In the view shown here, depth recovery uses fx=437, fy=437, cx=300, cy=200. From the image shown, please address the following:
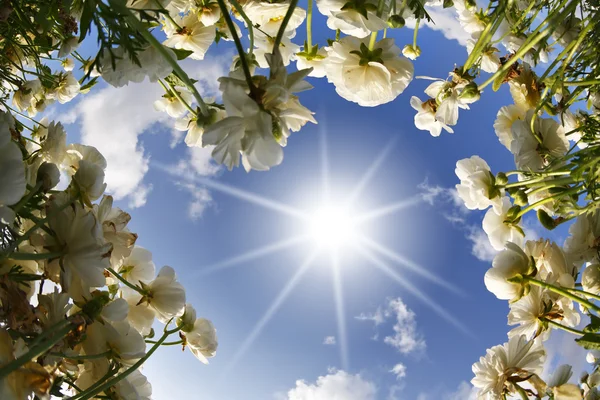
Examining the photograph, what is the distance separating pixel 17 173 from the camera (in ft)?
1.47

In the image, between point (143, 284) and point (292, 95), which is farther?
point (143, 284)

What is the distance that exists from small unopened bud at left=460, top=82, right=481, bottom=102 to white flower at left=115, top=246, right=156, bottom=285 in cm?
73

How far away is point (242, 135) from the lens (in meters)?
0.44

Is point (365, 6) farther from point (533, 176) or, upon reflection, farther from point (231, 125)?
point (533, 176)

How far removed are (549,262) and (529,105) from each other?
1.16 feet

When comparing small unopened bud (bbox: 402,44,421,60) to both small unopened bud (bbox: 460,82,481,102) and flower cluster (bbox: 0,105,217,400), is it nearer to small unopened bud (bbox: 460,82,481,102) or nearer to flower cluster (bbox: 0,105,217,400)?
small unopened bud (bbox: 460,82,481,102)

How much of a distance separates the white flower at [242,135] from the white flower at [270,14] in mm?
349

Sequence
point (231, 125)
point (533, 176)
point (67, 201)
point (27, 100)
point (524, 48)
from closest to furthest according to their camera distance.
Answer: point (231, 125) < point (67, 201) < point (524, 48) < point (533, 176) < point (27, 100)

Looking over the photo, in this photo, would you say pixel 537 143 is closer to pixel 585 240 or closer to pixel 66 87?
pixel 585 240

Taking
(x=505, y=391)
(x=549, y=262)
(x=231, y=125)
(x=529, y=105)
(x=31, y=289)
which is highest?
(x=529, y=105)

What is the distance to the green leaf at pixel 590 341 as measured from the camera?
0.75 meters

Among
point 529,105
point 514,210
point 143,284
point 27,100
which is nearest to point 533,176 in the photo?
point 514,210

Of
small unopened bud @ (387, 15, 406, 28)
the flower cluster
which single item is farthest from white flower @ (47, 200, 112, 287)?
small unopened bud @ (387, 15, 406, 28)

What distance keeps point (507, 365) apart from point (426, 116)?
22.9 inches
